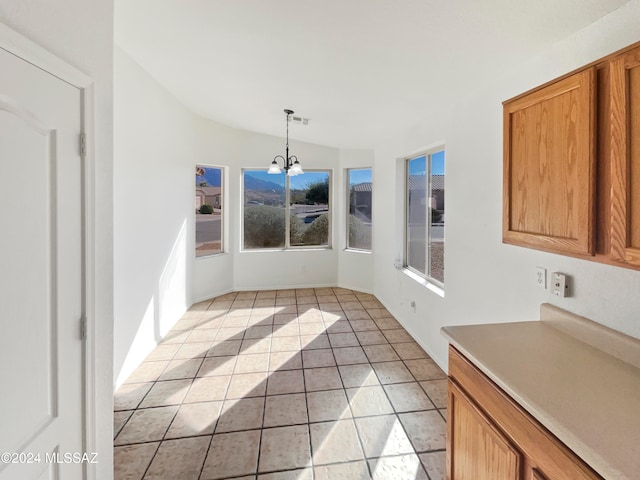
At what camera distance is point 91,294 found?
4.07 feet

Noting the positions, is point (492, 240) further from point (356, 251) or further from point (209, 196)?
point (209, 196)

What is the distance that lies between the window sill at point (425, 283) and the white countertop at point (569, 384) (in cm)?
140

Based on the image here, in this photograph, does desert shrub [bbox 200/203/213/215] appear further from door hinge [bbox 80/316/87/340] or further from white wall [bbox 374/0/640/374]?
door hinge [bbox 80/316/87/340]

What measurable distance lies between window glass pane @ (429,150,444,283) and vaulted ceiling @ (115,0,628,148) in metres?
0.53

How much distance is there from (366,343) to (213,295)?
2.75 meters

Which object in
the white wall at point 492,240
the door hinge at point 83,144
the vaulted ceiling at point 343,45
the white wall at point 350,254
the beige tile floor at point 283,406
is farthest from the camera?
the white wall at point 350,254

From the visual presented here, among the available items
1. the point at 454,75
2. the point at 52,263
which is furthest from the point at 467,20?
the point at 52,263

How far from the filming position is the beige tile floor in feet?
5.81

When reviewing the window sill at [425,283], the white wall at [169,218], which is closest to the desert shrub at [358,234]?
the white wall at [169,218]

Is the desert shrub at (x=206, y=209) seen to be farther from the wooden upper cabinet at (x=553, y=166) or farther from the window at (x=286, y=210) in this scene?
the wooden upper cabinet at (x=553, y=166)

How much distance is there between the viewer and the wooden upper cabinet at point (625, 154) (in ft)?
3.08

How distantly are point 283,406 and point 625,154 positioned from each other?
2.39m

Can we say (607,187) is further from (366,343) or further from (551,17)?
(366,343)

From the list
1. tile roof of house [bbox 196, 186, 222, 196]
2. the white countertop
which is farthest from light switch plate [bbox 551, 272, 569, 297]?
tile roof of house [bbox 196, 186, 222, 196]
